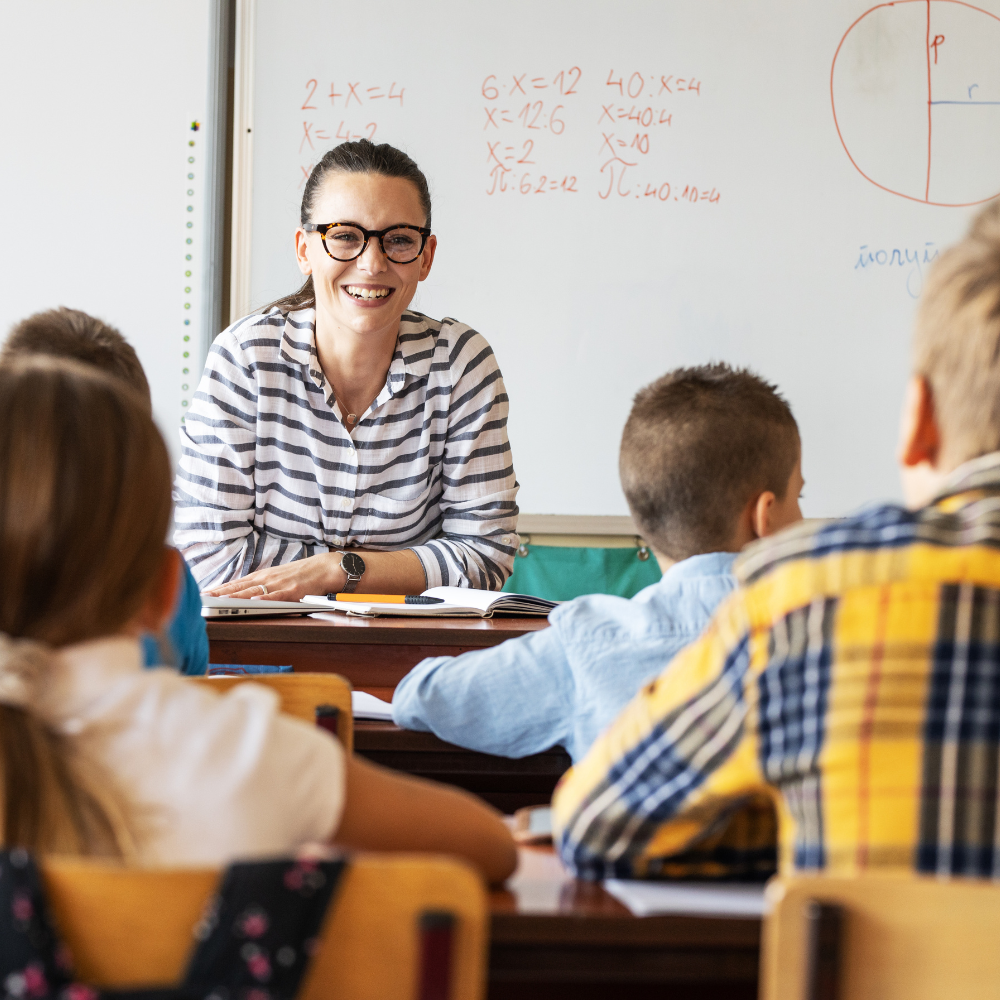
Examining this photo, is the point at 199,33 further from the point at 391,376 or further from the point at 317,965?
the point at 317,965

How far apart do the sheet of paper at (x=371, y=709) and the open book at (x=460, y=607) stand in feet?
0.86

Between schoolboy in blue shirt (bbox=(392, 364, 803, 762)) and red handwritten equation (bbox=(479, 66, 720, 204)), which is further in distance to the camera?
red handwritten equation (bbox=(479, 66, 720, 204))

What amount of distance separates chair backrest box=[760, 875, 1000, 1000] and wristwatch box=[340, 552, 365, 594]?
1.47m

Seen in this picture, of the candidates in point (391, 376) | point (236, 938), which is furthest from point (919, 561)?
point (391, 376)

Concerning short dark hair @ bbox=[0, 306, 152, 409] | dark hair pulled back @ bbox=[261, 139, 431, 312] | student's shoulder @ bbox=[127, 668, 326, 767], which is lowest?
student's shoulder @ bbox=[127, 668, 326, 767]

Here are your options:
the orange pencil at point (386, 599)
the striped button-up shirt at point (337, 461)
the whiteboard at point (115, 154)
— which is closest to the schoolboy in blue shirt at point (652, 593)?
the orange pencil at point (386, 599)

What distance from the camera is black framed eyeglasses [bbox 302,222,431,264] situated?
86.2 inches

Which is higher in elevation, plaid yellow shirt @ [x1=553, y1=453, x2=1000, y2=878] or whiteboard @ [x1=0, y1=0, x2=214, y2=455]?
whiteboard @ [x1=0, y1=0, x2=214, y2=455]

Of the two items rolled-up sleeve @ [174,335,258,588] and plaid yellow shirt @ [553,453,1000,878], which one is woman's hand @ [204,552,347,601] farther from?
plaid yellow shirt @ [553,453,1000,878]

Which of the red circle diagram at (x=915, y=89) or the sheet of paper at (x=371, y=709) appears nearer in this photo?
the sheet of paper at (x=371, y=709)

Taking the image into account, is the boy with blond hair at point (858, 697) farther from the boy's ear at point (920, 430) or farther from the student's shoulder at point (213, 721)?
the student's shoulder at point (213, 721)

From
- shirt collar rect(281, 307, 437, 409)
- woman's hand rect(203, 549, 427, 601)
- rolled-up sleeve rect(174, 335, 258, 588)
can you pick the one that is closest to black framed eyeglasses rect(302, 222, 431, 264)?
shirt collar rect(281, 307, 437, 409)

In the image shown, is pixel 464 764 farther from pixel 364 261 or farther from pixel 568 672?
pixel 364 261

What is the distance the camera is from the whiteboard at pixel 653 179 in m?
2.94
